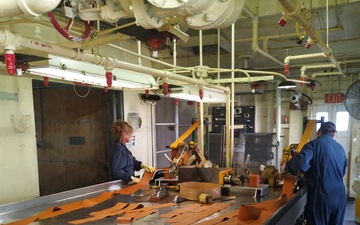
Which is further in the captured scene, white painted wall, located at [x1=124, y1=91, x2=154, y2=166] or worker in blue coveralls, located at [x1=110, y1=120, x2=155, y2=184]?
white painted wall, located at [x1=124, y1=91, x2=154, y2=166]

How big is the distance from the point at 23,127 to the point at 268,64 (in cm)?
481

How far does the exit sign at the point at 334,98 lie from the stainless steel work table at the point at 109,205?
404 centimetres

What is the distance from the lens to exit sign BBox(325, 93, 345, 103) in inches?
231

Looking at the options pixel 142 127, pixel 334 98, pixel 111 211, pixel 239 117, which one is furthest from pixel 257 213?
pixel 334 98

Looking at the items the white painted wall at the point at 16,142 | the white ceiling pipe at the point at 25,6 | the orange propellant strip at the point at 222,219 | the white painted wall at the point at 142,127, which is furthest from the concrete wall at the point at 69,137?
the white ceiling pipe at the point at 25,6

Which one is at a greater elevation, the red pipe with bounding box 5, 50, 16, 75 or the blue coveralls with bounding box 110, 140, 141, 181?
the red pipe with bounding box 5, 50, 16, 75

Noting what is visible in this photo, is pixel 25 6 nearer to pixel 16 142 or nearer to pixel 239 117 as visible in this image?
pixel 16 142

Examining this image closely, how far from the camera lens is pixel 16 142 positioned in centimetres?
267

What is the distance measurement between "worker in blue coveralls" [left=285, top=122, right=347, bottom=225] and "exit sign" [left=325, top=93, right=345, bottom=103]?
3.57 metres

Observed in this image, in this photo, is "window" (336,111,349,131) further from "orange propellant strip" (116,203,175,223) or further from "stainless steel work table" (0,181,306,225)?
"orange propellant strip" (116,203,175,223)

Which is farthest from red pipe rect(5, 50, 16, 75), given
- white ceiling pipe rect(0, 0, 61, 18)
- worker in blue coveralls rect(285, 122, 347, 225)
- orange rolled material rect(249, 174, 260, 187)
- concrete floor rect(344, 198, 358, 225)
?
concrete floor rect(344, 198, 358, 225)

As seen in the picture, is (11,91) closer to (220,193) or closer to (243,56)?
(220,193)

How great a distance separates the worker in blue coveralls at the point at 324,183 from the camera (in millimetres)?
2746

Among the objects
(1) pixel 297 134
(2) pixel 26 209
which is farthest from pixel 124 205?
(1) pixel 297 134
